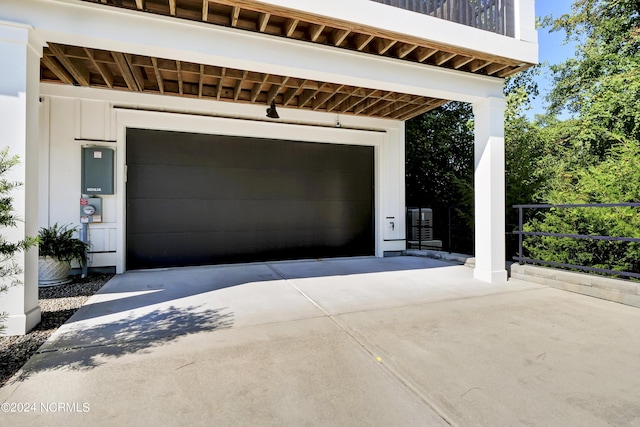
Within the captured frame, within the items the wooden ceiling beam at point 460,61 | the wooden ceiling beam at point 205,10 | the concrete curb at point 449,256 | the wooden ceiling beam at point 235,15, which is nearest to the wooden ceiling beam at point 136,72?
the wooden ceiling beam at point 205,10

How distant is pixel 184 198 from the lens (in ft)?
18.5

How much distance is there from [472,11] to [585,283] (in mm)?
3611

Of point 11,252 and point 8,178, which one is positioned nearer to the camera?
point 11,252

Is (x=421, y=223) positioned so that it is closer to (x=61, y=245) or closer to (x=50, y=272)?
(x=61, y=245)

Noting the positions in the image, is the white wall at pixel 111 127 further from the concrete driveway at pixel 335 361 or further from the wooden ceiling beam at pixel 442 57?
the wooden ceiling beam at pixel 442 57

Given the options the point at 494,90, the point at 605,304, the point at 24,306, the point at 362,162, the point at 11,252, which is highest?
the point at 494,90

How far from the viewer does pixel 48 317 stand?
10.3ft

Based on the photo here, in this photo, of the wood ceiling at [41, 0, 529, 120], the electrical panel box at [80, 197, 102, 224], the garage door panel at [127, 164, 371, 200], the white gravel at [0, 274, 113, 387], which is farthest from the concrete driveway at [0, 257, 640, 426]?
the wood ceiling at [41, 0, 529, 120]

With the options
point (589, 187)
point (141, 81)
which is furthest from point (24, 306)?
point (589, 187)

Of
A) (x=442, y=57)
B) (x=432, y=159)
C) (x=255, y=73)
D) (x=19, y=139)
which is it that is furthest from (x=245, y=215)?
(x=432, y=159)

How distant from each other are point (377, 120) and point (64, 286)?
5.95m

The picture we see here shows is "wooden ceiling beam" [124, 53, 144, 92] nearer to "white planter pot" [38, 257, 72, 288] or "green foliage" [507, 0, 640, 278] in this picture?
"white planter pot" [38, 257, 72, 288]

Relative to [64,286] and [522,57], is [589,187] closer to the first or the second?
[522,57]

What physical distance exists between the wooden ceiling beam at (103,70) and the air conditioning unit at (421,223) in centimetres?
632
